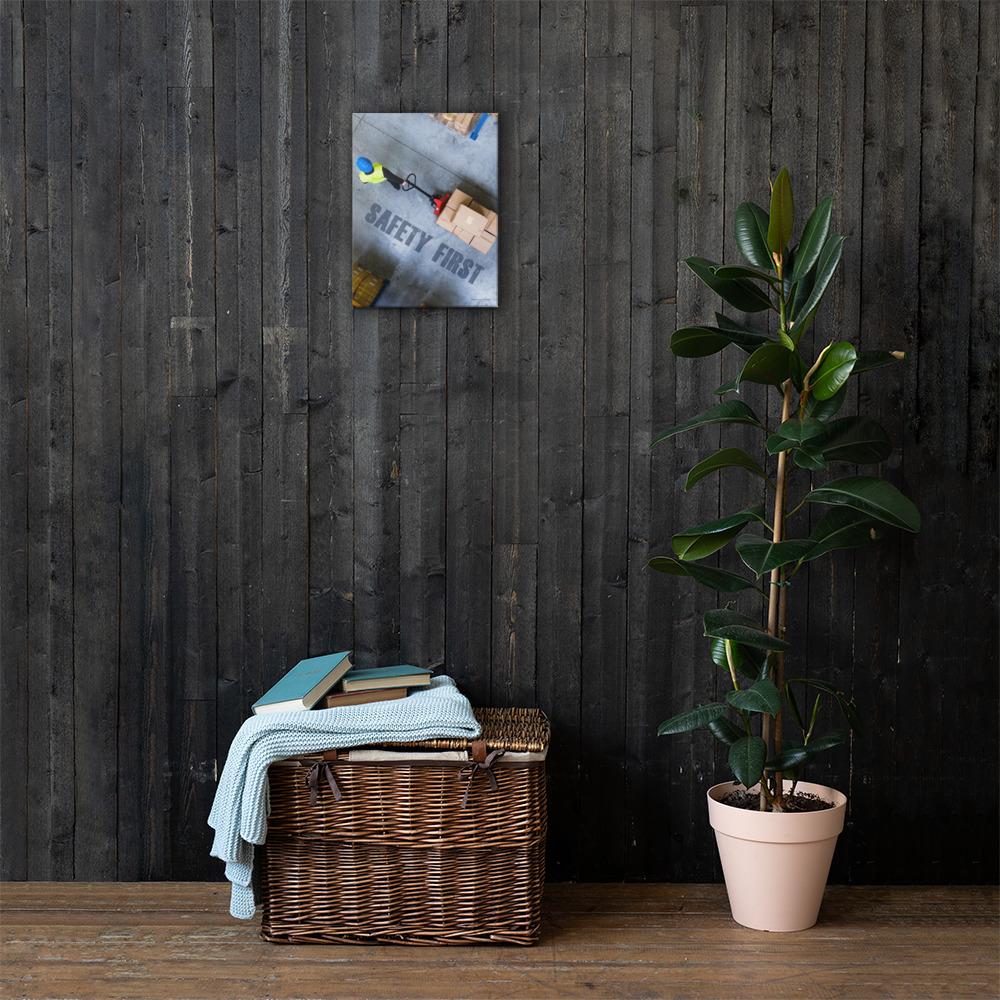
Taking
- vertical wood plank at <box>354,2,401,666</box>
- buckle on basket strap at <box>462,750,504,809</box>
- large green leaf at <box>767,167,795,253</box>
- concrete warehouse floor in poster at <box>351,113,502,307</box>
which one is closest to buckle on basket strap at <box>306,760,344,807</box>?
buckle on basket strap at <box>462,750,504,809</box>

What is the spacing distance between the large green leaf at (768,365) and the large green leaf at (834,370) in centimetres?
7

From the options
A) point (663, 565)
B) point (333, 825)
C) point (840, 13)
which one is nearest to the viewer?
point (333, 825)

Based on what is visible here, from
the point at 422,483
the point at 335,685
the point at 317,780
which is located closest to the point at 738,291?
the point at 422,483

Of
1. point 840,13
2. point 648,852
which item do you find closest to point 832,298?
point 840,13

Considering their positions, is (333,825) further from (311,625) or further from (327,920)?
(311,625)

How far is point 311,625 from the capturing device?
8.09 ft

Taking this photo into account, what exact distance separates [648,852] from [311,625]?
960mm

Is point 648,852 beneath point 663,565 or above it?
beneath

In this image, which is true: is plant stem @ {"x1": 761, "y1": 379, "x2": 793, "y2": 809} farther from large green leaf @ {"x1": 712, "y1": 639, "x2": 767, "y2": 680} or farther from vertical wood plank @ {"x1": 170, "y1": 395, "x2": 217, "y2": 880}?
vertical wood plank @ {"x1": 170, "y1": 395, "x2": 217, "y2": 880}

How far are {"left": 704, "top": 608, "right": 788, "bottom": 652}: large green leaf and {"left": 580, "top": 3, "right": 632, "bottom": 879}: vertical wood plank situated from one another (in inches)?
13.3

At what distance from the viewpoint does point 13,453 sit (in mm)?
2451

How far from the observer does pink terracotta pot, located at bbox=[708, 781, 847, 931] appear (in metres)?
2.12

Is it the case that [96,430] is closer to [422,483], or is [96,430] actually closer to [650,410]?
[422,483]

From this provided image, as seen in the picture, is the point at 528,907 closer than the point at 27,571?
Yes
